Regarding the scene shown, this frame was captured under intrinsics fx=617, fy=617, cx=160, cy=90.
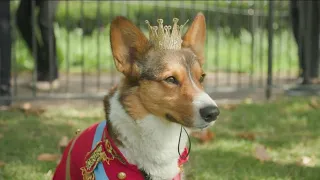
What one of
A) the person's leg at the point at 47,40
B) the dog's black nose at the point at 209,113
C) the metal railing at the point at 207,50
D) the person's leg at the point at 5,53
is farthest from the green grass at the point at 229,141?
the dog's black nose at the point at 209,113

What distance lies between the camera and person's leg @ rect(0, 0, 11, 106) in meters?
6.51

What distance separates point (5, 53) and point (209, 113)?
4249 millimetres

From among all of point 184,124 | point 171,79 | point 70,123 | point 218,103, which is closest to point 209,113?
point 184,124

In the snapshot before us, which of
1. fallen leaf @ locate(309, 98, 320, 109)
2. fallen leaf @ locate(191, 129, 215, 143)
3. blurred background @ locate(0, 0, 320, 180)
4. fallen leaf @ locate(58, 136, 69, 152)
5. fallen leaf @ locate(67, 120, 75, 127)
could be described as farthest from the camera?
fallen leaf @ locate(309, 98, 320, 109)

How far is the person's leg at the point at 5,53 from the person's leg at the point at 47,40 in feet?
1.62

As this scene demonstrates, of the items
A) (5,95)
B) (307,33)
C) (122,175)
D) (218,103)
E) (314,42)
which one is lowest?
(218,103)

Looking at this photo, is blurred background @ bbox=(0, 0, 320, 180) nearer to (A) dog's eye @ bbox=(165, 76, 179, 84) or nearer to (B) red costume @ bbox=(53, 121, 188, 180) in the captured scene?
(B) red costume @ bbox=(53, 121, 188, 180)

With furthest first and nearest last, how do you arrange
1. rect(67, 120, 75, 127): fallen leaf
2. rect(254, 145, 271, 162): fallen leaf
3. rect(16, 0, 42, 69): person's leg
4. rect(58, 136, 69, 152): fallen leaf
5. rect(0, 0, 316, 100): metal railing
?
rect(0, 0, 316, 100): metal railing, rect(16, 0, 42, 69): person's leg, rect(67, 120, 75, 127): fallen leaf, rect(58, 136, 69, 152): fallen leaf, rect(254, 145, 271, 162): fallen leaf

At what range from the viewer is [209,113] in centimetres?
282

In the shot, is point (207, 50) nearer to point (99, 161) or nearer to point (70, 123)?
point (70, 123)

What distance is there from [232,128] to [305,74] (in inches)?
90.8

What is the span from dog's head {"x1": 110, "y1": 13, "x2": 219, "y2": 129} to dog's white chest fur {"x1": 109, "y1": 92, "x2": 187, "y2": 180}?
6cm

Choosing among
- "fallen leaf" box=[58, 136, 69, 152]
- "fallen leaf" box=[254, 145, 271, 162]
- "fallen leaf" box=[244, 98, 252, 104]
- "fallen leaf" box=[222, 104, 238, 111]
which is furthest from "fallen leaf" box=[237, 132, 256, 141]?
"fallen leaf" box=[244, 98, 252, 104]

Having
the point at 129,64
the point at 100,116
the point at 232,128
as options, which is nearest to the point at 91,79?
the point at 100,116
